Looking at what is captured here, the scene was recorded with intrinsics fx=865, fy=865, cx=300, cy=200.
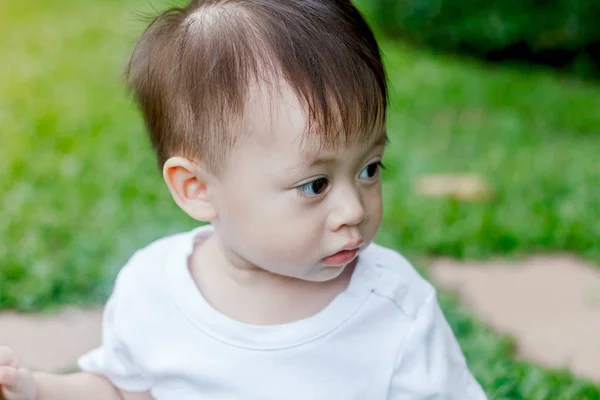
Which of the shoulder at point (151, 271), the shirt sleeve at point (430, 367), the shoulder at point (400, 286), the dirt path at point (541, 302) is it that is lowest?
the dirt path at point (541, 302)

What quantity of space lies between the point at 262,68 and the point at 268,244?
35 cm

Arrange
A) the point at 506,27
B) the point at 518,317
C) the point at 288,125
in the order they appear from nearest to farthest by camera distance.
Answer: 1. the point at 288,125
2. the point at 518,317
3. the point at 506,27

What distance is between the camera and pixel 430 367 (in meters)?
1.77

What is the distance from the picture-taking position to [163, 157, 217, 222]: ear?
1.76 m

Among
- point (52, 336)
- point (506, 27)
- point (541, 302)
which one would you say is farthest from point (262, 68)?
point (506, 27)

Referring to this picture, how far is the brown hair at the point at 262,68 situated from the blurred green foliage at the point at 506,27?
5405 mm

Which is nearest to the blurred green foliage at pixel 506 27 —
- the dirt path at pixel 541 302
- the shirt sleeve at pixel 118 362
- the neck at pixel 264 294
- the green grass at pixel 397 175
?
the green grass at pixel 397 175

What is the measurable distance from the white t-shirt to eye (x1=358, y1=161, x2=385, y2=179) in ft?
0.81

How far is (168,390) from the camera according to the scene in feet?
6.28

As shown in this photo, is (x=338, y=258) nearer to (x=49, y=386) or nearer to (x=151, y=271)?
(x=151, y=271)

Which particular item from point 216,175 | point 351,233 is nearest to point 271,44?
point 216,175

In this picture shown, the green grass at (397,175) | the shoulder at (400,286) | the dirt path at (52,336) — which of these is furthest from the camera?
the green grass at (397,175)

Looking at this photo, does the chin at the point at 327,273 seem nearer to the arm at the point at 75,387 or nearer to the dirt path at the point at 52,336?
the arm at the point at 75,387

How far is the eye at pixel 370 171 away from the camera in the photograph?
1.72 m
